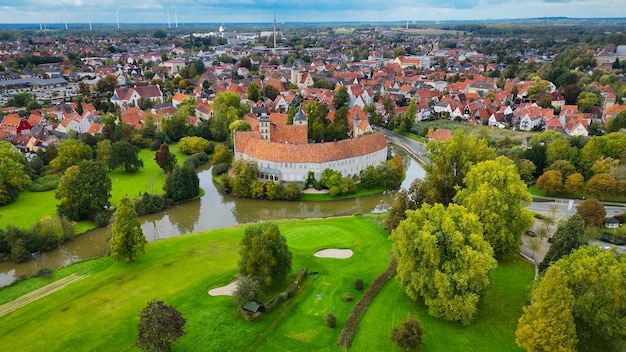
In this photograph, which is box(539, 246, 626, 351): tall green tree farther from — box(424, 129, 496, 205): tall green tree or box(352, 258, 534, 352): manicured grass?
box(424, 129, 496, 205): tall green tree

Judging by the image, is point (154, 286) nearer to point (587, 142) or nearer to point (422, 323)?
point (422, 323)

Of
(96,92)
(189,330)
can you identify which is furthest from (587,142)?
(96,92)

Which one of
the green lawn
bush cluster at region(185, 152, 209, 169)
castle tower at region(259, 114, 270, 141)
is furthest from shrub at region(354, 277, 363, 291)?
bush cluster at region(185, 152, 209, 169)

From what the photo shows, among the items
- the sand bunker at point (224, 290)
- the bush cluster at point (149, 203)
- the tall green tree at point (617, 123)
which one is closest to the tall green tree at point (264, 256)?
the sand bunker at point (224, 290)

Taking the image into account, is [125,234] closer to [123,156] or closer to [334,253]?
[334,253]

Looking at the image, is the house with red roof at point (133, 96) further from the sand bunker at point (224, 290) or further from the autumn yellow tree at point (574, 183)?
the autumn yellow tree at point (574, 183)

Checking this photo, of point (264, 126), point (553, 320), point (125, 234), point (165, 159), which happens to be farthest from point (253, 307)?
point (264, 126)
